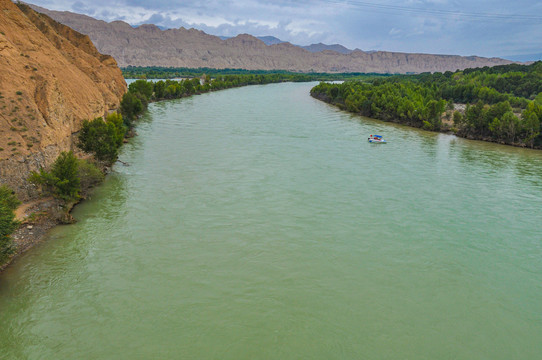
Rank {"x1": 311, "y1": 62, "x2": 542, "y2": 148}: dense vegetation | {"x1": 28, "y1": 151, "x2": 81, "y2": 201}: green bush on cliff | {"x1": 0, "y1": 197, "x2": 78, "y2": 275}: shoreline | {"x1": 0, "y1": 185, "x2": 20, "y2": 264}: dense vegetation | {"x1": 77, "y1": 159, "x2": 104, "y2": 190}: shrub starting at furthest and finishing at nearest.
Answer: {"x1": 311, "y1": 62, "x2": 542, "y2": 148}: dense vegetation
{"x1": 77, "y1": 159, "x2": 104, "y2": 190}: shrub
{"x1": 28, "y1": 151, "x2": 81, "y2": 201}: green bush on cliff
{"x1": 0, "y1": 197, "x2": 78, "y2": 275}: shoreline
{"x1": 0, "y1": 185, "x2": 20, "y2": 264}: dense vegetation

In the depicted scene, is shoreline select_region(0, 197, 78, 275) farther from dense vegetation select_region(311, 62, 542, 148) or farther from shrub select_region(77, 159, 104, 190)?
dense vegetation select_region(311, 62, 542, 148)

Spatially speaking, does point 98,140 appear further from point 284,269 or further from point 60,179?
point 284,269

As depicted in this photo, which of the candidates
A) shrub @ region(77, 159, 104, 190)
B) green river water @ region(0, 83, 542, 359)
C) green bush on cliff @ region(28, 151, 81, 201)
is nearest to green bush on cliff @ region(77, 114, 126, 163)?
green river water @ region(0, 83, 542, 359)

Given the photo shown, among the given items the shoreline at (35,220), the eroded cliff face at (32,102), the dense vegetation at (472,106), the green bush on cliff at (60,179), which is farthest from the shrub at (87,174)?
the dense vegetation at (472,106)

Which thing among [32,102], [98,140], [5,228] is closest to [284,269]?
[5,228]

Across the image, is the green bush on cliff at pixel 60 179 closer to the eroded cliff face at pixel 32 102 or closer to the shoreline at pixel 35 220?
the shoreline at pixel 35 220
